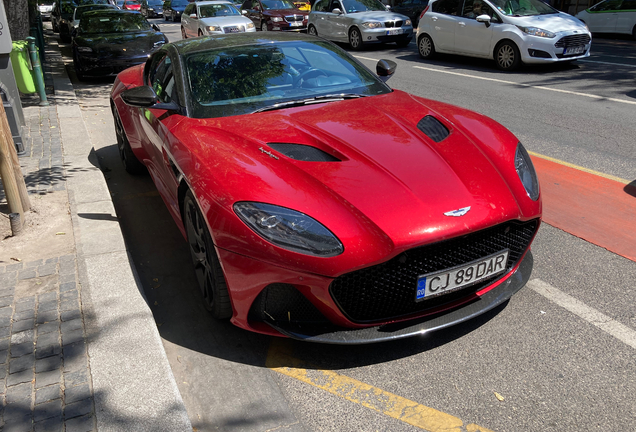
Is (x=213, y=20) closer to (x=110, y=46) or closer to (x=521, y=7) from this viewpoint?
(x=110, y=46)

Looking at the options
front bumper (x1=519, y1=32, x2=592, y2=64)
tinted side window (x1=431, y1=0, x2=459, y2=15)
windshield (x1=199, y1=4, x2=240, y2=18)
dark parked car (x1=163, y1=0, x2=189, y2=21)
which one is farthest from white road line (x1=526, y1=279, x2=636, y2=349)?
dark parked car (x1=163, y1=0, x2=189, y2=21)

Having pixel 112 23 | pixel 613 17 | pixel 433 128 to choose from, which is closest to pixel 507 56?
pixel 613 17

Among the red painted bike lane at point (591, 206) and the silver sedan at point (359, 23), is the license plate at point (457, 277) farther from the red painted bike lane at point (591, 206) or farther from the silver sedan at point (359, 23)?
the silver sedan at point (359, 23)

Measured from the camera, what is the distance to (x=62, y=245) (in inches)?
164

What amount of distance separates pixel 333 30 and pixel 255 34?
13927 mm

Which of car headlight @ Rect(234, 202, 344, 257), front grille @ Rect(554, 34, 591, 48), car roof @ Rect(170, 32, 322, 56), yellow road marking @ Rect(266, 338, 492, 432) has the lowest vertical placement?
yellow road marking @ Rect(266, 338, 492, 432)

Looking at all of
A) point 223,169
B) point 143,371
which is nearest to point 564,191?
point 223,169

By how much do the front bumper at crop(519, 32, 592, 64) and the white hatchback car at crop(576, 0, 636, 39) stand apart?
713 cm

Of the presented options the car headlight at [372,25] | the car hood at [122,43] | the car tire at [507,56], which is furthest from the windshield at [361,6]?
the car hood at [122,43]

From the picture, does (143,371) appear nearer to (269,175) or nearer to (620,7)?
(269,175)

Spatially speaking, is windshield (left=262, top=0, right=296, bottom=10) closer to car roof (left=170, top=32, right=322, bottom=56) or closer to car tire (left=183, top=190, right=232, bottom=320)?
car roof (left=170, top=32, right=322, bottom=56)

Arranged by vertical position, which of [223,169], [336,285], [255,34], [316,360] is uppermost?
[255,34]

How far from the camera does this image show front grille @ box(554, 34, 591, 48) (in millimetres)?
11520

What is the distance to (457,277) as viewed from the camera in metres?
2.78
